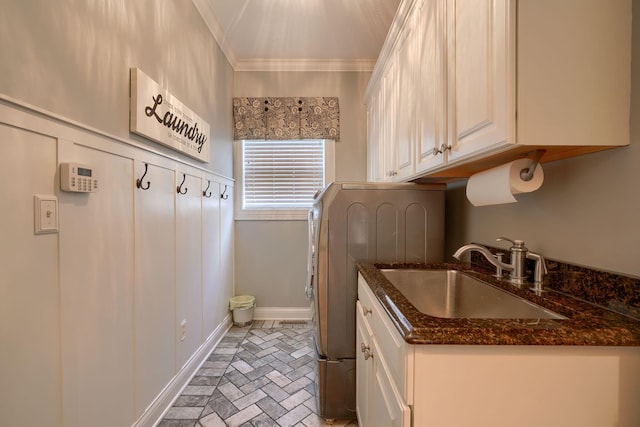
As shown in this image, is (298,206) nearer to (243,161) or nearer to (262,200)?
(262,200)

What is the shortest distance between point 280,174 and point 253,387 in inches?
78.1

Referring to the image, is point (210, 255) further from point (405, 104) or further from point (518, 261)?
point (518, 261)

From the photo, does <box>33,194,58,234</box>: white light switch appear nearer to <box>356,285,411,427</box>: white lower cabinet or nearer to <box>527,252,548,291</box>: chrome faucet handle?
<box>356,285,411,427</box>: white lower cabinet

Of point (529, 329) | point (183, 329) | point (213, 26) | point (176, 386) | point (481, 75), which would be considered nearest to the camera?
point (529, 329)

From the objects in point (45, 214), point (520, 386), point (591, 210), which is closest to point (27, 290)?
point (45, 214)

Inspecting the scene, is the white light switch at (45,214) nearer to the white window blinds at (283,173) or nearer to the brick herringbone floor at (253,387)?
the brick herringbone floor at (253,387)

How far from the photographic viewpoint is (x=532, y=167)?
36.6 inches

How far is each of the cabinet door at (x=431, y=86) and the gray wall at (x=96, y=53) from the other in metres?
1.41

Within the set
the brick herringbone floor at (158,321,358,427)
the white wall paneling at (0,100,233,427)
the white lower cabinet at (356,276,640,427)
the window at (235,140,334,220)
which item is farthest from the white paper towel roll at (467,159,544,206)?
the window at (235,140,334,220)

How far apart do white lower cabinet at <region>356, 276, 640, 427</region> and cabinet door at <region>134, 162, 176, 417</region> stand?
135cm

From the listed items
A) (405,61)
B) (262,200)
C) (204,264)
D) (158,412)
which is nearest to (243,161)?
(262,200)

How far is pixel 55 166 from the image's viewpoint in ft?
3.16

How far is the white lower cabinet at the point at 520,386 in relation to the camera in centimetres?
65

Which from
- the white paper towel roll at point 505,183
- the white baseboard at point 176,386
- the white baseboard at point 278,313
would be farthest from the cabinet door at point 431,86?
the white baseboard at point 278,313
